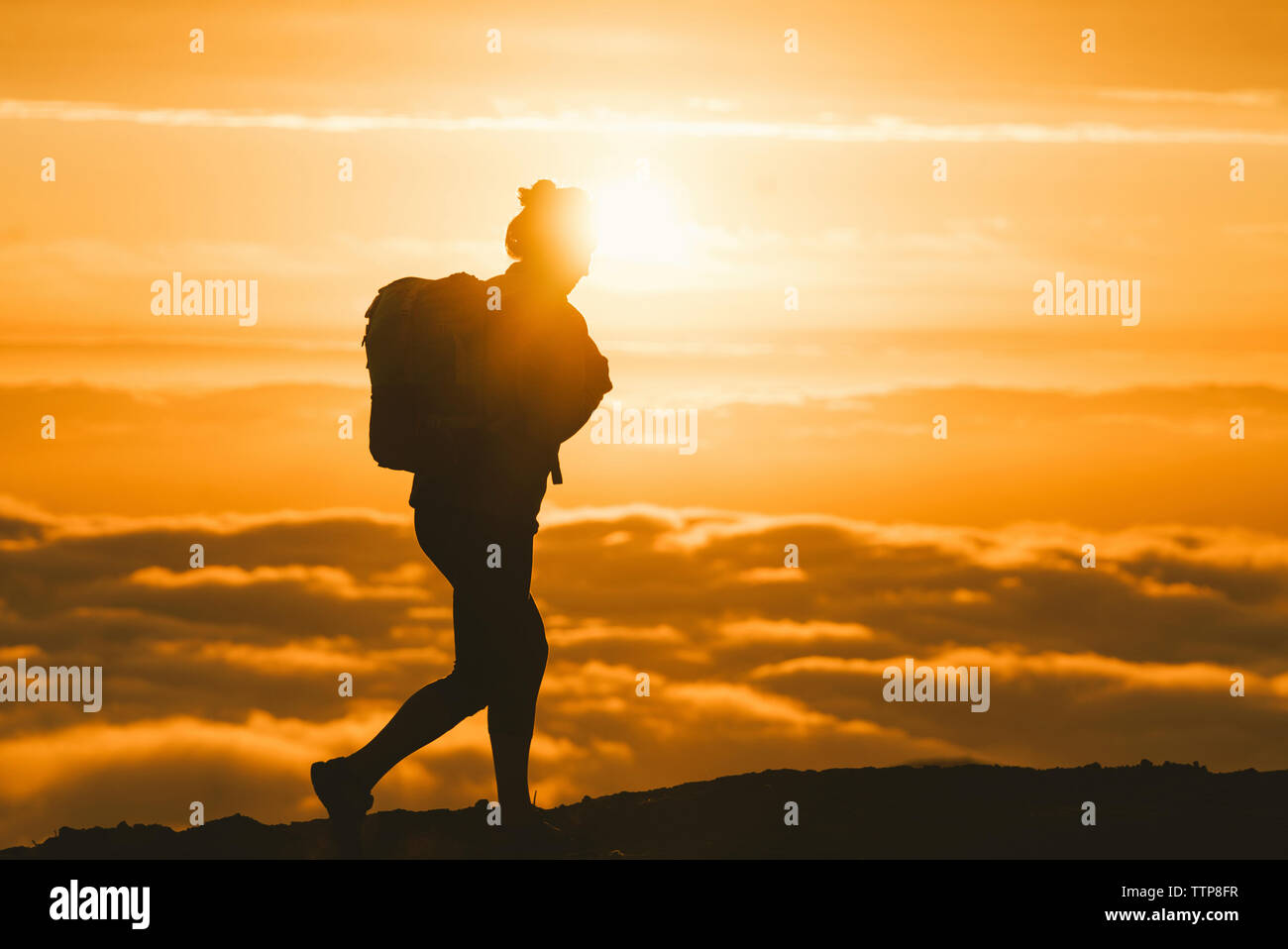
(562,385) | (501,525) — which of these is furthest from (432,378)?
(501,525)

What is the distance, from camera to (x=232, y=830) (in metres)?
9.04

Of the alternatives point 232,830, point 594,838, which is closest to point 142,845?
point 232,830

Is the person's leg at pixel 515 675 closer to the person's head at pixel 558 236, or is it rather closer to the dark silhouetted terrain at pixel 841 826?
the dark silhouetted terrain at pixel 841 826

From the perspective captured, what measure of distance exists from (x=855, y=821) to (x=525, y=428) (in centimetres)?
290

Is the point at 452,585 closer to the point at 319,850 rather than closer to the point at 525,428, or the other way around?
the point at 525,428

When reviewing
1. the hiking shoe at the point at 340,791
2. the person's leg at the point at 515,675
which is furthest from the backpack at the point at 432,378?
the hiking shoe at the point at 340,791

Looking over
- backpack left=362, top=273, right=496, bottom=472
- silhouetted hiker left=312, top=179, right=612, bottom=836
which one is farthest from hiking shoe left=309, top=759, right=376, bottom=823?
backpack left=362, top=273, right=496, bottom=472

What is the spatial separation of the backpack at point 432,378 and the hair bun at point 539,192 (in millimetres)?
619

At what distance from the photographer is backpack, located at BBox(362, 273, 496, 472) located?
7.90 metres

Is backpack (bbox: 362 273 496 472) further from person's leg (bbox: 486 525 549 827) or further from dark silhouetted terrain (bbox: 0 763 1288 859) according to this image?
dark silhouetted terrain (bbox: 0 763 1288 859)

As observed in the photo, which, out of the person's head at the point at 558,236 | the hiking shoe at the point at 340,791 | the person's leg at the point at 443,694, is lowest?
the hiking shoe at the point at 340,791

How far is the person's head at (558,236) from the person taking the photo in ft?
26.6

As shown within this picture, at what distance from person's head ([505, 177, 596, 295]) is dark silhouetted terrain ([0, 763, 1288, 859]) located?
2.80 meters

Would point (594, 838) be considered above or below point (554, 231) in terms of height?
Result: below
